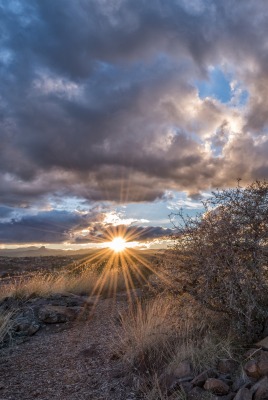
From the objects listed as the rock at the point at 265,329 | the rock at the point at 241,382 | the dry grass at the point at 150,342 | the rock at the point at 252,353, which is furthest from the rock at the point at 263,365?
the dry grass at the point at 150,342

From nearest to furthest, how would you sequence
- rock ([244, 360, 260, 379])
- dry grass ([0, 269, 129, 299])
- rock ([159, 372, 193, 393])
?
1. rock ([244, 360, 260, 379])
2. rock ([159, 372, 193, 393])
3. dry grass ([0, 269, 129, 299])

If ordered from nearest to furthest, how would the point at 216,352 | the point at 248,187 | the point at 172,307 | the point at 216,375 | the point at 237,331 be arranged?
the point at 216,375
the point at 216,352
the point at 237,331
the point at 248,187
the point at 172,307

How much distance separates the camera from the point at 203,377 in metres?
4.98

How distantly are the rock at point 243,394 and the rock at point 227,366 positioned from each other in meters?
0.88

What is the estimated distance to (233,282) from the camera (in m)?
6.04

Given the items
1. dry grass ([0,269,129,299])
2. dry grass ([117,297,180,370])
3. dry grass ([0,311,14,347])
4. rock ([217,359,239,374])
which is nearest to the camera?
rock ([217,359,239,374])

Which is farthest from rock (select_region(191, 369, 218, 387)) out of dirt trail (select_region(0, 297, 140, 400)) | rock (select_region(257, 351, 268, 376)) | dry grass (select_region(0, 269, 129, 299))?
dry grass (select_region(0, 269, 129, 299))

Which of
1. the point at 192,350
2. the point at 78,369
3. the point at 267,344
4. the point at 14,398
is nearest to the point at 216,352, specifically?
the point at 192,350

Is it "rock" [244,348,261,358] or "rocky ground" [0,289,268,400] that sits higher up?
"rock" [244,348,261,358]

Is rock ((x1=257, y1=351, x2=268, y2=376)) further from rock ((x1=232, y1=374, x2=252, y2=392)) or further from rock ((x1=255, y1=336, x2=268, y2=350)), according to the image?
rock ((x1=255, y1=336, x2=268, y2=350))

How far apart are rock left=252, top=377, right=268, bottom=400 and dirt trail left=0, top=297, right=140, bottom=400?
181cm

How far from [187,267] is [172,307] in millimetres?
Result: 1576

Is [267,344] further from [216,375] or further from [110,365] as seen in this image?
[110,365]

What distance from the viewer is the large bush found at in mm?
6035
